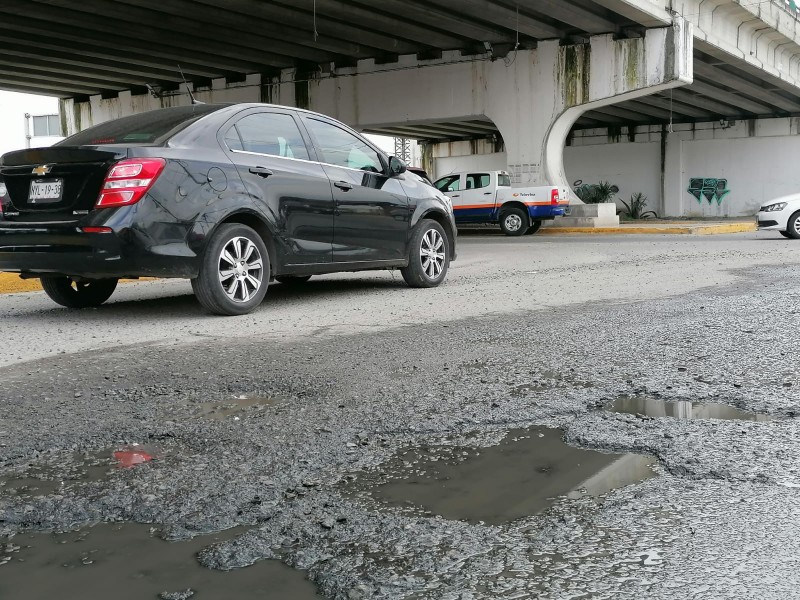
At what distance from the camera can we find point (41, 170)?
6434mm

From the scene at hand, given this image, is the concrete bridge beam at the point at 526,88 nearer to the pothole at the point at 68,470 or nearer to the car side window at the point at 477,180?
the car side window at the point at 477,180

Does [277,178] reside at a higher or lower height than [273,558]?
higher

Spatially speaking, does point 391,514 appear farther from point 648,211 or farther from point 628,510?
point 648,211

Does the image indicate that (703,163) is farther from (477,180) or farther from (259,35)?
(259,35)

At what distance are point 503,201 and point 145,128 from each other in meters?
17.8

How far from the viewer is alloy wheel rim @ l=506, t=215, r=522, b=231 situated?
926 inches

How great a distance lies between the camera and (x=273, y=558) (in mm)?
2270

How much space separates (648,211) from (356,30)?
81.6 ft

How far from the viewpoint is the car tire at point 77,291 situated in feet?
24.2

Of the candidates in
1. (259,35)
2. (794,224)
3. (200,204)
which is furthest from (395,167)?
(259,35)

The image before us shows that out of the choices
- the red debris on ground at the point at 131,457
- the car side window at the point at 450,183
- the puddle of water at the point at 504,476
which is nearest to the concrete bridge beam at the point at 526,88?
the car side window at the point at 450,183

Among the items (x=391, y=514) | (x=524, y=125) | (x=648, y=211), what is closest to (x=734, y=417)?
(x=391, y=514)

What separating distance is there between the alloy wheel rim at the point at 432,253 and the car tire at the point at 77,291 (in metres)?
3.04

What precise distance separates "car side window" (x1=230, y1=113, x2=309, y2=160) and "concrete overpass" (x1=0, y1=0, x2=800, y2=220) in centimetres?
1247
